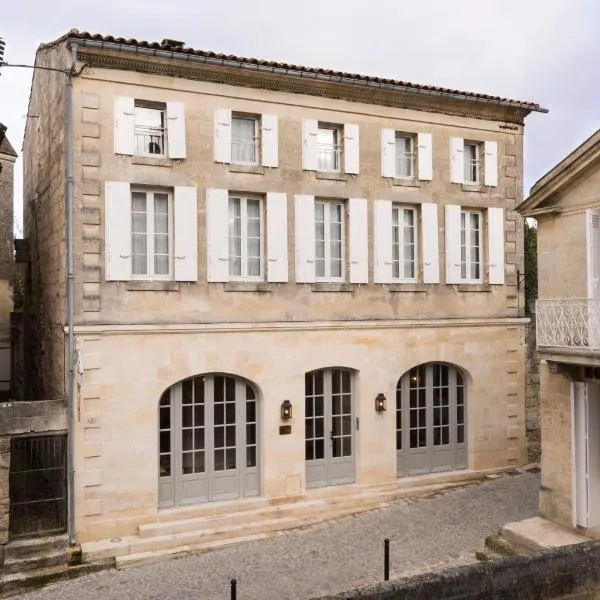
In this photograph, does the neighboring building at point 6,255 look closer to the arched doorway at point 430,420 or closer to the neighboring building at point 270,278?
the neighboring building at point 270,278

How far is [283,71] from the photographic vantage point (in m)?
12.3

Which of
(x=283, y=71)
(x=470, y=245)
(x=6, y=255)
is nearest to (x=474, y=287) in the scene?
(x=470, y=245)

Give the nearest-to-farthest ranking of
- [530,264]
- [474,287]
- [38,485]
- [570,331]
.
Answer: [570,331], [38,485], [474,287], [530,264]

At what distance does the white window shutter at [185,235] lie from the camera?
11680mm

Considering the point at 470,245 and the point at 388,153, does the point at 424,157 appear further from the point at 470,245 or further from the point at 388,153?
the point at 470,245

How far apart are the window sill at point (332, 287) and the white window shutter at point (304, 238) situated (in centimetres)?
17

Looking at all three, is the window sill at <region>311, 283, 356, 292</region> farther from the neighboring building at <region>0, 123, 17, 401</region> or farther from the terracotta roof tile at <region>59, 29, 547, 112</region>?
the neighboring building at <region>0, 123, 17, 401</region>

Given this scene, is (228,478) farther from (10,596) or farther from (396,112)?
(396,112)

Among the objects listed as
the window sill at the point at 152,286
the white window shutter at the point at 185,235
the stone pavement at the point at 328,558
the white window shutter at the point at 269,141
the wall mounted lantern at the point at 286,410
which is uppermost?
the white window shutter at the point at 269,141

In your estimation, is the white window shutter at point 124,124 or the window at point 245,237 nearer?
the white window shutter at point 124,124

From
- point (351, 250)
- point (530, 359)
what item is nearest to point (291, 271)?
point (351, 250)

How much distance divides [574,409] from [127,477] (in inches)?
291

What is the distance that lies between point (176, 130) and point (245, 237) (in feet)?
7.58

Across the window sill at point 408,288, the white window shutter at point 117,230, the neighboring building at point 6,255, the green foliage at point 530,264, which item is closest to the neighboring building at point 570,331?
the window sill at point 408,288
